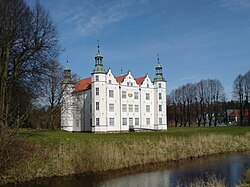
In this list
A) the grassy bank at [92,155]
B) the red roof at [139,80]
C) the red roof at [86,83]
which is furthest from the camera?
the red roof at [139,80]

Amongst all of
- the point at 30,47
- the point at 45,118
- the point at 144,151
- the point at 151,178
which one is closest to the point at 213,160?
the point at 144,151

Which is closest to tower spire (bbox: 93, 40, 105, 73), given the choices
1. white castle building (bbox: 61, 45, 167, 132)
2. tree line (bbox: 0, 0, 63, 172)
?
white castle building (bbox: 61, 45, 167, 132)

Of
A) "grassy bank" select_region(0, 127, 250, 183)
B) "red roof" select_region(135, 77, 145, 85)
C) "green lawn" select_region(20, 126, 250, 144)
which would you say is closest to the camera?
"grassy bank" select_region(0, 127, 250, 183)

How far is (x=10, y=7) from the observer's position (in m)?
22.3

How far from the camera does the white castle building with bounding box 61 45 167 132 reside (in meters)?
52.9

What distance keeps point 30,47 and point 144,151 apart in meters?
11.6

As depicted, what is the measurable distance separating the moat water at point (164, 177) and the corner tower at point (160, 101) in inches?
1468

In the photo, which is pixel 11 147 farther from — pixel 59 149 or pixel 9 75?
pixel 9 75

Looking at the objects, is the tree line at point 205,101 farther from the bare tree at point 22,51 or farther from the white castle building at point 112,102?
the bare tree at point 22,51

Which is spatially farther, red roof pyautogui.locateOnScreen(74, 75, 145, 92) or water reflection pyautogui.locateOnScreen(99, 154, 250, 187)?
red roof pyautogui.locateOnScreen(74, 75, 145, 92)

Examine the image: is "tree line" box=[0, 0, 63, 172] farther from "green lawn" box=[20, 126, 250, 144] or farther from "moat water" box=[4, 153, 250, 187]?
"moat water" box=[4, 153, 250, 187]

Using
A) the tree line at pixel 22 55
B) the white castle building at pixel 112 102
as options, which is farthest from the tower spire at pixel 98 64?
the tree line at pixel 22 55

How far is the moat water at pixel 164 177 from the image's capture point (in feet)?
53.9

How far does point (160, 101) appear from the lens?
61.0 m
